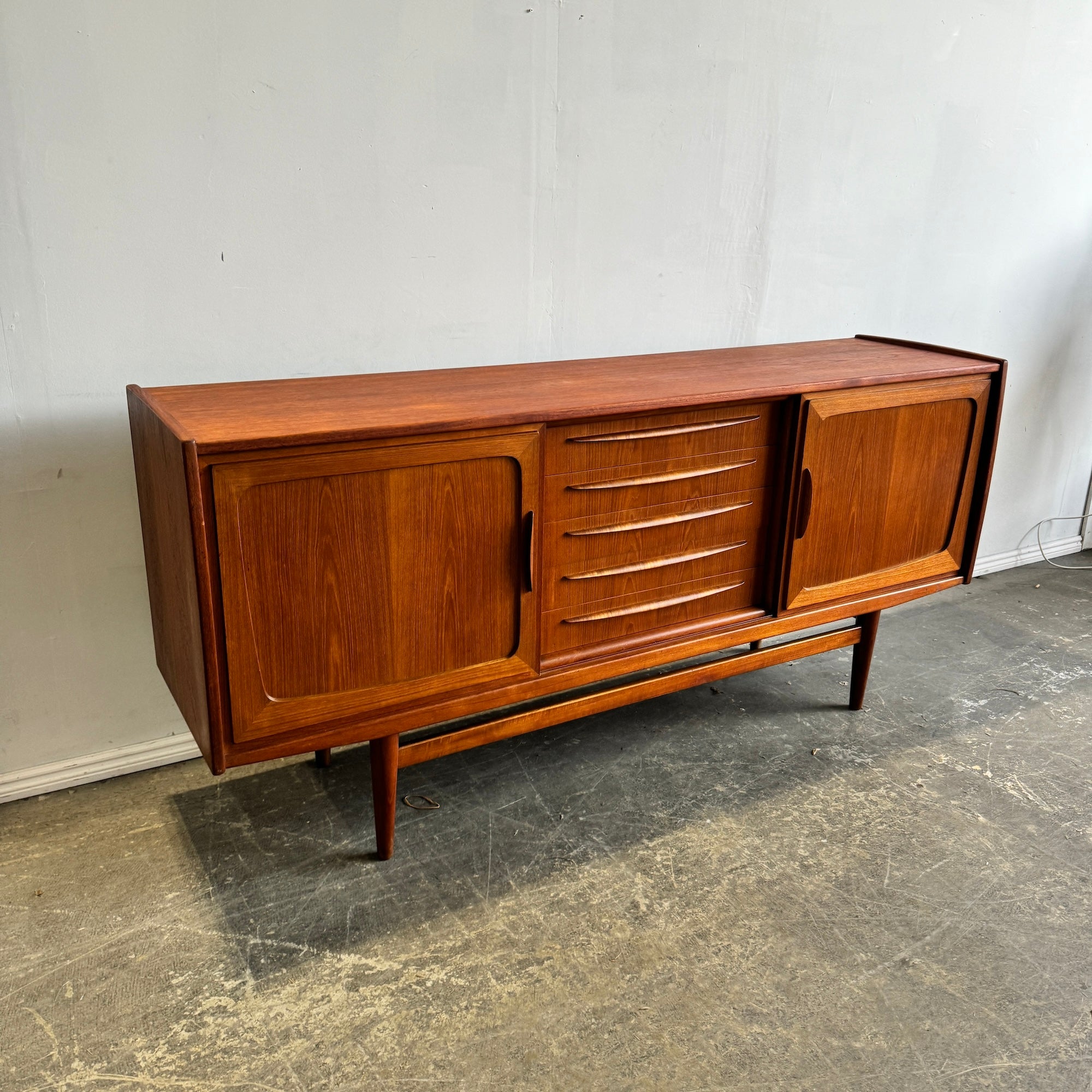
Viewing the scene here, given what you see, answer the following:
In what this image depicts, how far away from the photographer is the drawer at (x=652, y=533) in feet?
5.99

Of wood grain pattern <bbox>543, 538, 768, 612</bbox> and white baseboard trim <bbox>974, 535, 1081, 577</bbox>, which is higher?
wood grain pattern <bbox>543, 538, 768, 612</bbox>

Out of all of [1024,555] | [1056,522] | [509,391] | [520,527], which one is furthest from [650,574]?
[1056,522]

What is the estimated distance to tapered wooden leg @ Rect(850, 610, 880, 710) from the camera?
7.90 feet

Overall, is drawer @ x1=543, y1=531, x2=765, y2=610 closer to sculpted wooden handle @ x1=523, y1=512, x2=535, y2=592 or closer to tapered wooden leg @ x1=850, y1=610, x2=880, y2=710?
sculpted wooden handle @ x1=523, y1=512, x2=535, y2=592

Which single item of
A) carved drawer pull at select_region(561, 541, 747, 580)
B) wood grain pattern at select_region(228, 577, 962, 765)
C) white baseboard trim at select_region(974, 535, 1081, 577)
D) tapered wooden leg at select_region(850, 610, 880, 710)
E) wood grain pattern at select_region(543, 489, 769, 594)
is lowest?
white baseboard trim at select_region(974, 535, 1081, 577)

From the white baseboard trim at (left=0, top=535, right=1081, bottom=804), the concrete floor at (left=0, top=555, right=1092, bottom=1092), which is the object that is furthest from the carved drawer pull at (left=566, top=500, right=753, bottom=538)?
the white baseboard trim at (left=0, top=535, right=1081, bottom=804)

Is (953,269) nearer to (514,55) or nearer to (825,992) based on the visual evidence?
(514,55)

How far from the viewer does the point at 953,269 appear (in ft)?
9.97

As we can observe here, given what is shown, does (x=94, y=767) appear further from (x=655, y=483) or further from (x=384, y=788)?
(x=655, y=483)

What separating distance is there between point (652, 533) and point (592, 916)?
2.36 ft

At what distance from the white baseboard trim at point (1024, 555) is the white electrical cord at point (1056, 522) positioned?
0.6 inches

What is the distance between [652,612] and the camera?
199cm

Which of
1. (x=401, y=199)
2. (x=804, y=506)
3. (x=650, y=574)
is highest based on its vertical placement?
(x=401, y=199)

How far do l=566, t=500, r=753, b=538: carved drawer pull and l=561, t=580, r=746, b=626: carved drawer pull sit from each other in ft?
0.55
